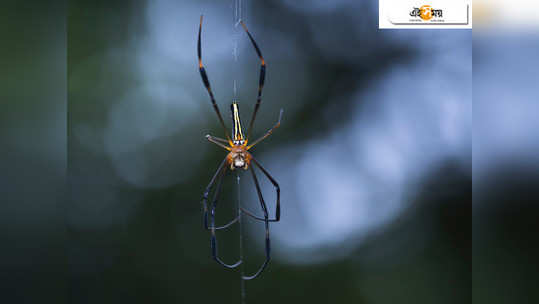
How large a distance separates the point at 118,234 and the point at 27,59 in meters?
1.12

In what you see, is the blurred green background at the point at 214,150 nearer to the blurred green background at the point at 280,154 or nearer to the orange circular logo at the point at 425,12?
the blurred green background at the point at 280,154

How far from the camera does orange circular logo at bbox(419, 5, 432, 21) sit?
5.97 ft

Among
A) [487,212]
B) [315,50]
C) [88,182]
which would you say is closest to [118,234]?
[88,182]

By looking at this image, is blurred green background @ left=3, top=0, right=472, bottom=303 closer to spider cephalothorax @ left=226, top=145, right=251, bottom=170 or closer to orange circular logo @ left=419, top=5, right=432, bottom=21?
orange circular logo @ left=419, top=5, right=432, bottom=21

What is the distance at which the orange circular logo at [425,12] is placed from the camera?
1.82m

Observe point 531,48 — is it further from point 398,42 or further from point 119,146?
point 119,146

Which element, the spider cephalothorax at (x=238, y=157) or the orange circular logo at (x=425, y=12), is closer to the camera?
the spider cephalothorax at (x=238, y=157)

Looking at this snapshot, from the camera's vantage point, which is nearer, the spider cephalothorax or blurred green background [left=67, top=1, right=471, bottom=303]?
the spider cephalothorax

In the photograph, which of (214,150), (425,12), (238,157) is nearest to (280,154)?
(214,150)

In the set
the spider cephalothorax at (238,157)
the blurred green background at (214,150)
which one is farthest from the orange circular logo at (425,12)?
the spider cephalothorax at (238,157)

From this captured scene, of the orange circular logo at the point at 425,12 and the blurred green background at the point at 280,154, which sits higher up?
the orange circular logo at the point at 425,12

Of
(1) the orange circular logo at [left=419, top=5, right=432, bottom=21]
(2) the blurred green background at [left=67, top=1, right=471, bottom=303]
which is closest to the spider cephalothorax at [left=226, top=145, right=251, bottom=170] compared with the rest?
(2) the blurred green background at [left=67, top=1, right=471, bottom=303]

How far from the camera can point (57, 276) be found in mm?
1801

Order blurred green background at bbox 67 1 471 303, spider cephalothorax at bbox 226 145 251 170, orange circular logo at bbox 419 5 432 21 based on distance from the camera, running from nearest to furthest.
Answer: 1. spider cephalothorax at bbox 226 145 251 170
2. orange circular logo at bbox 419 5 432 21
3. blurred green background at bbox 67 1 471 303
